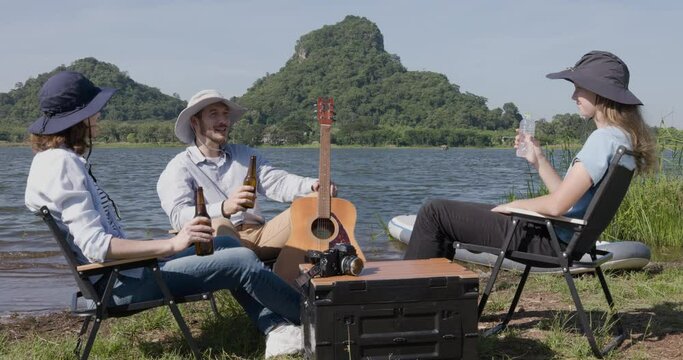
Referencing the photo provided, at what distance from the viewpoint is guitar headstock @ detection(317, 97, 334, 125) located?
4.68 m

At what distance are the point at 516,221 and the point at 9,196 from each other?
2054 cm

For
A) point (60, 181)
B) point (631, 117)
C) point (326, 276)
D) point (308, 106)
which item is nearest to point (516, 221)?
point (631, 117)

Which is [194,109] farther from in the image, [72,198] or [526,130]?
[526,130]

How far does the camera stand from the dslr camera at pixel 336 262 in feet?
11.0

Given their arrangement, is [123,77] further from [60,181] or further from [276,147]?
[60,181]

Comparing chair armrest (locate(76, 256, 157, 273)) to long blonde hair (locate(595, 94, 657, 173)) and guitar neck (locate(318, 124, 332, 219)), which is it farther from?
long blonde hair (locate(595, 94, 657, 173))

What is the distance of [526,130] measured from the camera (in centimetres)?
420

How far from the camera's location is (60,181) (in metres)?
3.28

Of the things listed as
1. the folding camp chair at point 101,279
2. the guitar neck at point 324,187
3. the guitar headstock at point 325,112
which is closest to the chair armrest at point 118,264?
the folding camp chair at point 101,279

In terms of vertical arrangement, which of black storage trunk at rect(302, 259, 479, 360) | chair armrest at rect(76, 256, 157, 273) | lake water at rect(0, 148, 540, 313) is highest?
chair armrest at rect(76, 256, 157, 273)

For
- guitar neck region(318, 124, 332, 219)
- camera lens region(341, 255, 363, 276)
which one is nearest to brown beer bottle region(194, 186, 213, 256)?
camera lens region(341, 255, 363, 276)

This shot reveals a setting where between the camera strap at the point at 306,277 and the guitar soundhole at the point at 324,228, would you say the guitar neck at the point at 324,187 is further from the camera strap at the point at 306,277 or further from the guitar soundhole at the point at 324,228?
the camera strap at the point at 306,277

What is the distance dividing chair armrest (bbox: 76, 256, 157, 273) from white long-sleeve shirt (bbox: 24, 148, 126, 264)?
1.1 inches

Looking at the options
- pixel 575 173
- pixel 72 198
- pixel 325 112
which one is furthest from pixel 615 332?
pixel 72 198
